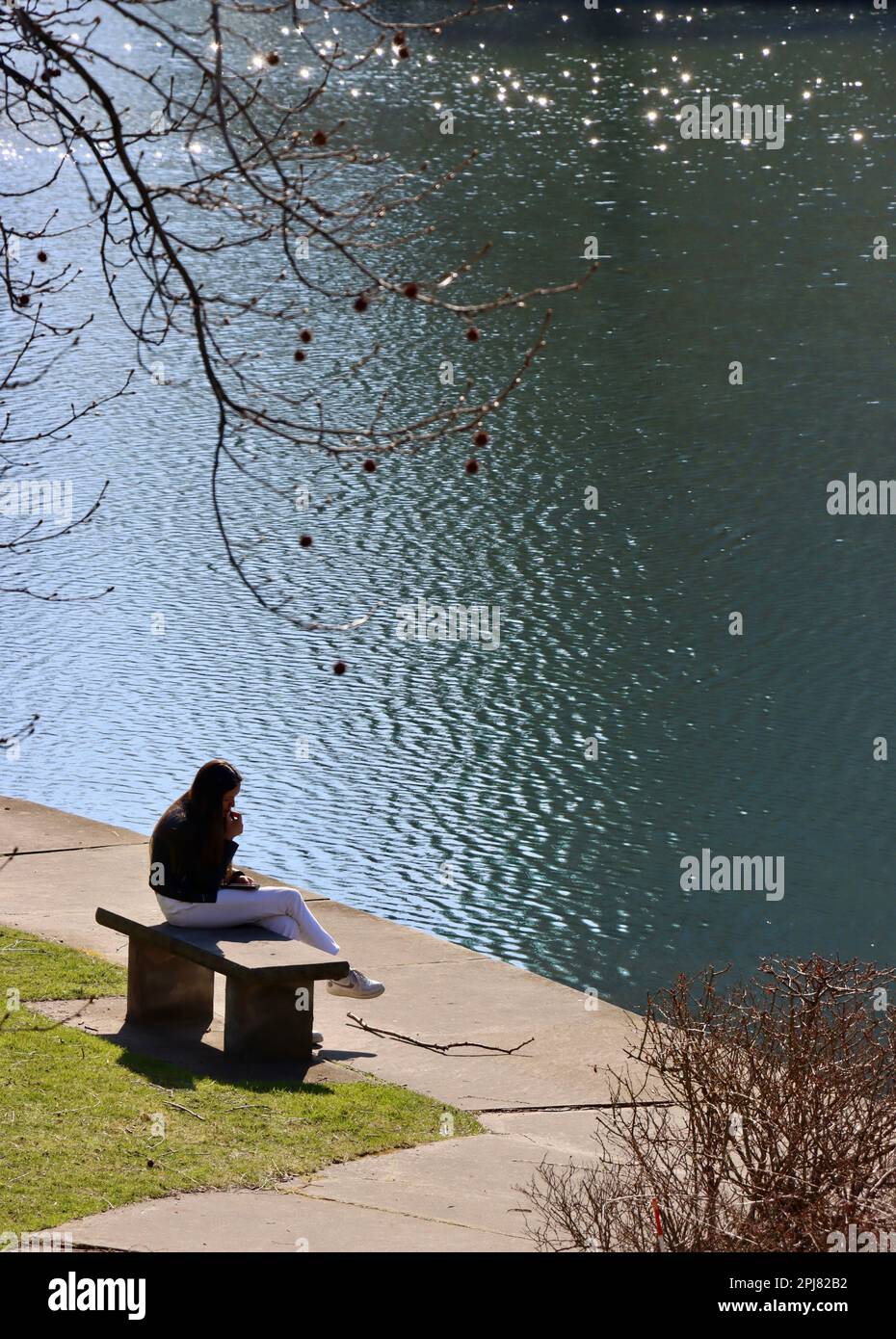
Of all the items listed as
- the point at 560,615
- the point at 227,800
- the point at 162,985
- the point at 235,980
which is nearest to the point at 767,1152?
the point at 235,980

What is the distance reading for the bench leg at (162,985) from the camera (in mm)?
6891

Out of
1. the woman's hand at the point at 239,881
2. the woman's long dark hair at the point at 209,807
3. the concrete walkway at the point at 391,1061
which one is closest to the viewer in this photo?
the concrete walkway at the point at 391,1061

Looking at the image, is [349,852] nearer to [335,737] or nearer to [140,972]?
[335,737]

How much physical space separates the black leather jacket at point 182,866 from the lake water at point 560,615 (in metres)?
2.31

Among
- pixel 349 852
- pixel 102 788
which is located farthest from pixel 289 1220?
pixel 102 788

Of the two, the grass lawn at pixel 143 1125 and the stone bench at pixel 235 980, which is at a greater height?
the stone bench at pixel 235 980

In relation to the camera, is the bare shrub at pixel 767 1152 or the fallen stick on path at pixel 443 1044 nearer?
the bare shrub at pixel 767 1152

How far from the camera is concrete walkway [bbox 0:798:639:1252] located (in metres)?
4.97

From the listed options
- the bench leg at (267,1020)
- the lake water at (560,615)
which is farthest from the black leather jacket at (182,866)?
the lake water at (560,615)

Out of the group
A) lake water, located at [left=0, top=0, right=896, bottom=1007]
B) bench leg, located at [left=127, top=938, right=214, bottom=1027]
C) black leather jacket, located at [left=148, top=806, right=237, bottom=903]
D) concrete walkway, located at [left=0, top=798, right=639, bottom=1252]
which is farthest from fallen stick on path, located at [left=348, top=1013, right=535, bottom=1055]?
lake water, located at [left=0, top=0, right=896, bottom=1007]

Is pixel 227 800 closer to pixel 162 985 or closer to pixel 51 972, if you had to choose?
pixel 162 985

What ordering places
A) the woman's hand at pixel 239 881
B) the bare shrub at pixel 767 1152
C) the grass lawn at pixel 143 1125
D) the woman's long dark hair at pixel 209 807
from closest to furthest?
the bare shrub at pixel 767 1152, the grass lawn at pixel 143 1125, the woman's long dark hair at pixel 209 807, the woman's hand at pixel 239 881

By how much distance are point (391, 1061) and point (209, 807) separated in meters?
1.24

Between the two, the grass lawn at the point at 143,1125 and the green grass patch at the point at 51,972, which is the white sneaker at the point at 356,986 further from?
the green grass patch at the point at 51,972
